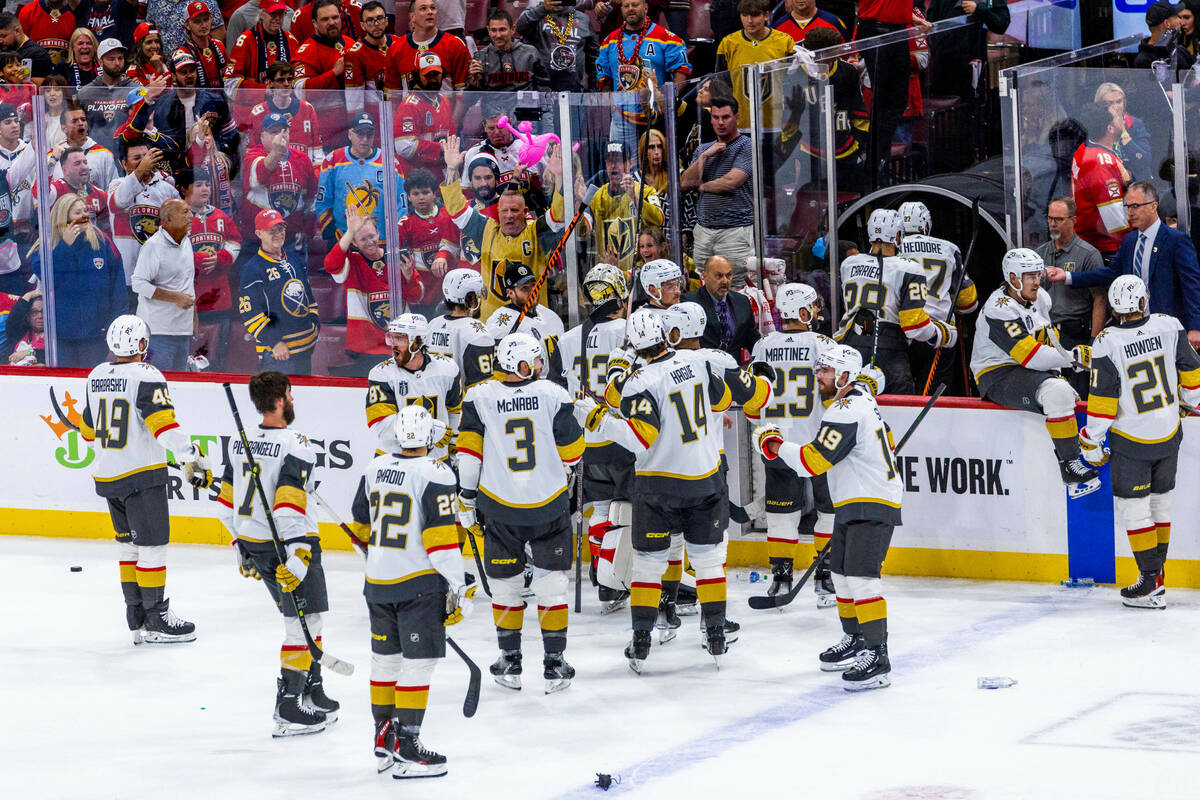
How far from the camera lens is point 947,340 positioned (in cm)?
940

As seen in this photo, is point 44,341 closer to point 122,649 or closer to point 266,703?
point 122,649

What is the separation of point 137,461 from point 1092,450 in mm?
4902

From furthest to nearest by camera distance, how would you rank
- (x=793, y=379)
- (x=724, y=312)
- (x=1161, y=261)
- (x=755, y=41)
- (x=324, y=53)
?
(x=324, y=53), (x=755, y=41), (x=724, y=312), (x=1161, y=261), (x=793, y=379)

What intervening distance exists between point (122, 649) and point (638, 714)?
301 cm

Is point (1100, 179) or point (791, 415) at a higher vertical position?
point (1100, 179)

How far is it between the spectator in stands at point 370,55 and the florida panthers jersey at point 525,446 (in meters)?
4.72

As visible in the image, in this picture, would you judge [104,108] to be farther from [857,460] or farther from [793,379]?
[857,460]

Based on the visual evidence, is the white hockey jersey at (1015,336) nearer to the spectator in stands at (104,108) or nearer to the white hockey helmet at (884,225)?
the white hockey helmet at (884,225)

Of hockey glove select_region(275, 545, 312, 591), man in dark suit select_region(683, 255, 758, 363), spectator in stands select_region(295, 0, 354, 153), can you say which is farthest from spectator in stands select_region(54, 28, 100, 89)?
hockey glove select_region(275, 545, 312, 591)

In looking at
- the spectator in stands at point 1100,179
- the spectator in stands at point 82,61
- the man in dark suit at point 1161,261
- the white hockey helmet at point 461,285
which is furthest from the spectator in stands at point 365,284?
the man in dark suit at point 1161,261

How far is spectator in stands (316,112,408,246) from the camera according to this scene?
1029 centimetres

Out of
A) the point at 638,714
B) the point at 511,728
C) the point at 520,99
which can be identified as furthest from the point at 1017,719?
the point at 520,99

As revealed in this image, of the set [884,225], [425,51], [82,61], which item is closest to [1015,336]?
[884,225]

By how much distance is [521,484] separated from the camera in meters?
7.32
